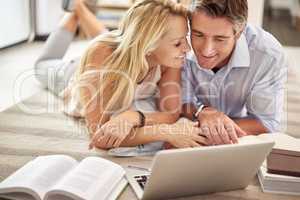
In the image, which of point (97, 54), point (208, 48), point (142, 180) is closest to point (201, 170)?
point (142, 180)

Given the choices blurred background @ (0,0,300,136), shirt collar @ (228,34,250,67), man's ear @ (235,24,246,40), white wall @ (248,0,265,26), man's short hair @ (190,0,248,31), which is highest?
man's short hair @ (190,0,248,31)

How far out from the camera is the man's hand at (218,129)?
130 cm

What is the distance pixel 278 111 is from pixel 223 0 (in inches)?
17.2

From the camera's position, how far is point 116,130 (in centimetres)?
135

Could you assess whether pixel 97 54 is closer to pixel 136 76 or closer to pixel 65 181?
pixel 136 76

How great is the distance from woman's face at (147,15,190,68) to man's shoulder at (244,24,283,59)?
0.75 feet

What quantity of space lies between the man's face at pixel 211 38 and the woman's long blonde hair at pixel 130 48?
6cm

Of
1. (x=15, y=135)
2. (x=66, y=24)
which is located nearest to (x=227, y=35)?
(x=15, y=135)

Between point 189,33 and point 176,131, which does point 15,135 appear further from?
point 189,33

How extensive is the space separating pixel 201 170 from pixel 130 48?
465mm

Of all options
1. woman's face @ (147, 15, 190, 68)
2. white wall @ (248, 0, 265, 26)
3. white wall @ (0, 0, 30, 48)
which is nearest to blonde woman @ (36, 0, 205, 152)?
woman's face @ (147, 15, 190, 68)

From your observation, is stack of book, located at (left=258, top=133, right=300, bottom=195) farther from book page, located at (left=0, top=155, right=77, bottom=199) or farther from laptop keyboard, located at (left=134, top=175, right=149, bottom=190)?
book page, located at (left=0, top=155, right=77, bottom=199)

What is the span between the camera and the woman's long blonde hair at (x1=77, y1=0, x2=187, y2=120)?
131 centimetres

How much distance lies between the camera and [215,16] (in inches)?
50.8
